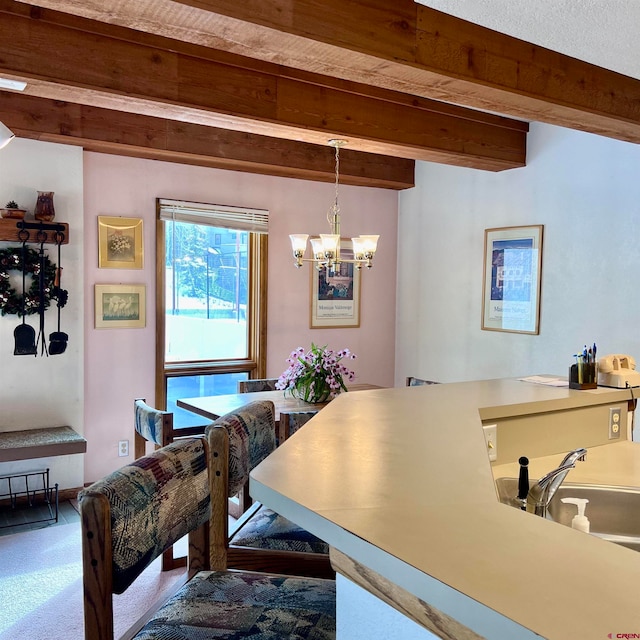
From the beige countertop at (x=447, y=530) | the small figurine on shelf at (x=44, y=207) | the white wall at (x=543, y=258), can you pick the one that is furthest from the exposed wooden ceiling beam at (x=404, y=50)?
the small figurine on shelf at (x=44, y=207)

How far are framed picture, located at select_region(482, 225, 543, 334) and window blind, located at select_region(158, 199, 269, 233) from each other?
73.4 inches

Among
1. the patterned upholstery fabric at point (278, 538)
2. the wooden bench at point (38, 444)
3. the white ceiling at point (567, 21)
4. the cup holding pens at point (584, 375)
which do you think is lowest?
the wooden bench at point (38, 444)

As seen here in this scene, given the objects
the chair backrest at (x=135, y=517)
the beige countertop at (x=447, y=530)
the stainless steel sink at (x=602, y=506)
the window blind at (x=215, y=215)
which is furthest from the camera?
the window blind at (x=215, y=215)

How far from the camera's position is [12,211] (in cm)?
387

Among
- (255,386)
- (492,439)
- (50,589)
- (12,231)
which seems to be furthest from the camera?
(255,386)

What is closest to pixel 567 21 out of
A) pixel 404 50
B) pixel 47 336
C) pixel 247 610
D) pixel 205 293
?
pixel 404 50

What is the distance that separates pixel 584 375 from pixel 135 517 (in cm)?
188

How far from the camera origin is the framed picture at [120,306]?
14.4ft

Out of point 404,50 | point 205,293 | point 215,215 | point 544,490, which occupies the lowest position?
point 544,490

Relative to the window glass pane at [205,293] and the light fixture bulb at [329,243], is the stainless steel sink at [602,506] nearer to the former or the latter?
the light fixture bulb at [329,243]

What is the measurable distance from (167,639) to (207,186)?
3894 millimetres

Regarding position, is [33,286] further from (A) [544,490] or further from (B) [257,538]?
(A) [544,490]

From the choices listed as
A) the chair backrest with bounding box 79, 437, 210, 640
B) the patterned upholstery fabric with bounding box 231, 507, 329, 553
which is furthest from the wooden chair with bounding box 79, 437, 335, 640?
the patterned upholstery fabric with bounding box 231, 507, 329, 553

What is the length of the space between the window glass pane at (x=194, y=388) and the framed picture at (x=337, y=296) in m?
0.89
